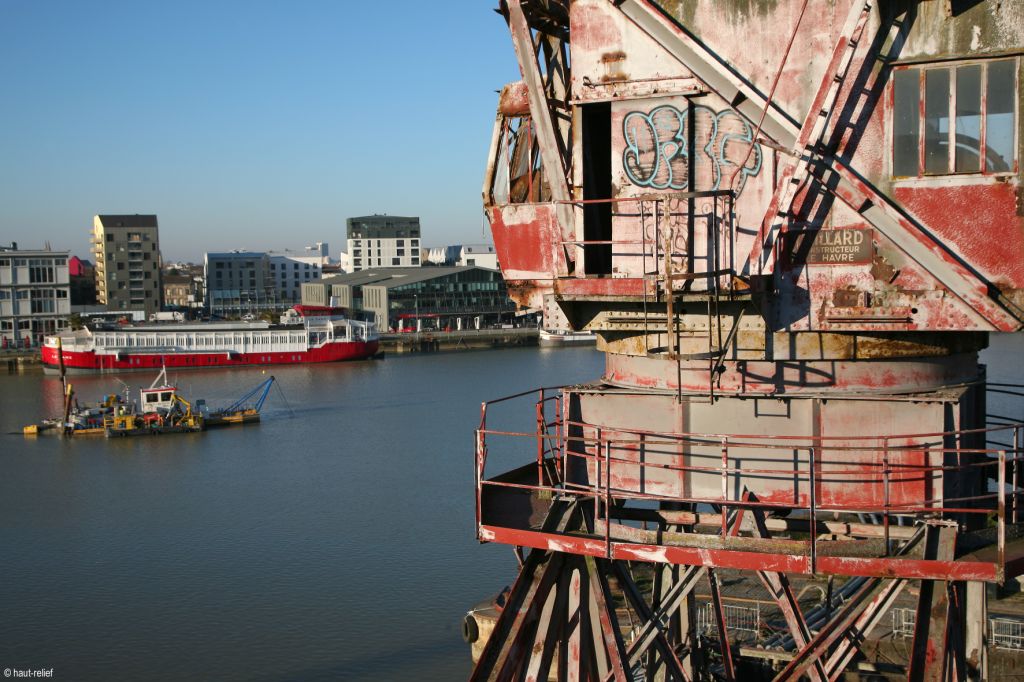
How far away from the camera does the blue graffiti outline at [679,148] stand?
7.27 metres

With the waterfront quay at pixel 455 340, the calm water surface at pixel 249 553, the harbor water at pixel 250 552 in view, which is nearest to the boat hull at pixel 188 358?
the waterfront quay at pixel 455 340

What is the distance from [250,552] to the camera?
28141 millimetres

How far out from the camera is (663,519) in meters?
7.76

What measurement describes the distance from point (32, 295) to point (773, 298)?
96.8 metres

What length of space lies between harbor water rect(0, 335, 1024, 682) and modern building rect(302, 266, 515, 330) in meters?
51.3

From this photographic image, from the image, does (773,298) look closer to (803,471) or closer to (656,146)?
(803,471)

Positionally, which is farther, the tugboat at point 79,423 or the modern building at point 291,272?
the modern building at point 291,272

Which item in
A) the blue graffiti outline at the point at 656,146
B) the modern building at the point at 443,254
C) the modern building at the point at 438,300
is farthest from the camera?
the modern building at the point at 443,254

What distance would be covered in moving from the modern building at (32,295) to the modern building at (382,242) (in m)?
60.3

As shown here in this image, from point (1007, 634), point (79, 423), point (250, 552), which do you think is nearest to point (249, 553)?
point (250, 552)

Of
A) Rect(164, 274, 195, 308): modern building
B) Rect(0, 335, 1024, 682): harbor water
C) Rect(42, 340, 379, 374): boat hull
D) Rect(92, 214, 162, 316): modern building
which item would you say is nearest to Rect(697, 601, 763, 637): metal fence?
Rect(0, 335, 1024, 682): harbor water

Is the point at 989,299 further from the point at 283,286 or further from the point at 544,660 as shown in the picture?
the point at 283,286

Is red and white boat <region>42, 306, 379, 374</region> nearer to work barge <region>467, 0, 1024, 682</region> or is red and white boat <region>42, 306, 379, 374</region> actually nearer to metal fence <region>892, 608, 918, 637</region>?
A: metal fence <region>892, 608, 918, 637</region>

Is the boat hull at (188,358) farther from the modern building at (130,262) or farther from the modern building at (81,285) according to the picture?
the modern building at (81,285)
